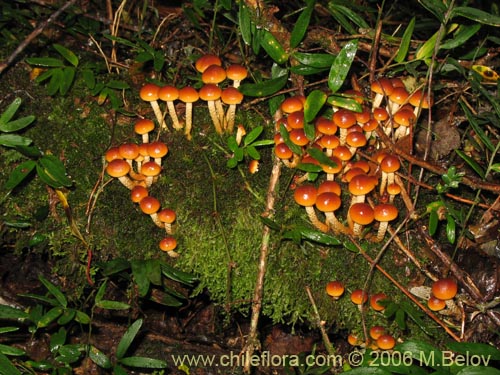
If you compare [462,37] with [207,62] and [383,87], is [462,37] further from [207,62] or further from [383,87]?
[207,62]

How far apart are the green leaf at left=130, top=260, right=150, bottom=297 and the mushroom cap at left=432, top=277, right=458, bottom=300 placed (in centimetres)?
156

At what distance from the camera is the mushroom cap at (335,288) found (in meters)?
2.49

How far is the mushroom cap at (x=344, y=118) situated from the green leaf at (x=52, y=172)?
5.12ft

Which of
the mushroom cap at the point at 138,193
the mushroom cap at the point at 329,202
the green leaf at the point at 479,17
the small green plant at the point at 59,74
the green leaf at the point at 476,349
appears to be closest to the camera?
the green leaf at the point at 476,349

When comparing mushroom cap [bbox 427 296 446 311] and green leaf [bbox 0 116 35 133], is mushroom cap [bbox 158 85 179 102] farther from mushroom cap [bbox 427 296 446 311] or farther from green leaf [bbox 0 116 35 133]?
mushroom cap [bbox 427 296 446 311]

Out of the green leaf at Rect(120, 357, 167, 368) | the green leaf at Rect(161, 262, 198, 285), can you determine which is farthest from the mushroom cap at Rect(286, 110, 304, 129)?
the green leaf at Rect(120, 357, 167, 368)

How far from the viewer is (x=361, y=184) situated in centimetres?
233

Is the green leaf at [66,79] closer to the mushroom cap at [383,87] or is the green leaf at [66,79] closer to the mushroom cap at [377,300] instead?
the mushroom cap at [383,87]

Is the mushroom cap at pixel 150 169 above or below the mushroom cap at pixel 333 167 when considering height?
below

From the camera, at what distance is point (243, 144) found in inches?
108

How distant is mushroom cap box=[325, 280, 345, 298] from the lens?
8.18 feet

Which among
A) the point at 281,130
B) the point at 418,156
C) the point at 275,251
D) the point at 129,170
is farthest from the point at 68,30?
the point at 418,156

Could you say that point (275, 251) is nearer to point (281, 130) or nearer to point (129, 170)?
point (281, 130)

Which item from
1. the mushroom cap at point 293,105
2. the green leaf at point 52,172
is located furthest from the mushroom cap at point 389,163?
the green leaf at point 52,172
